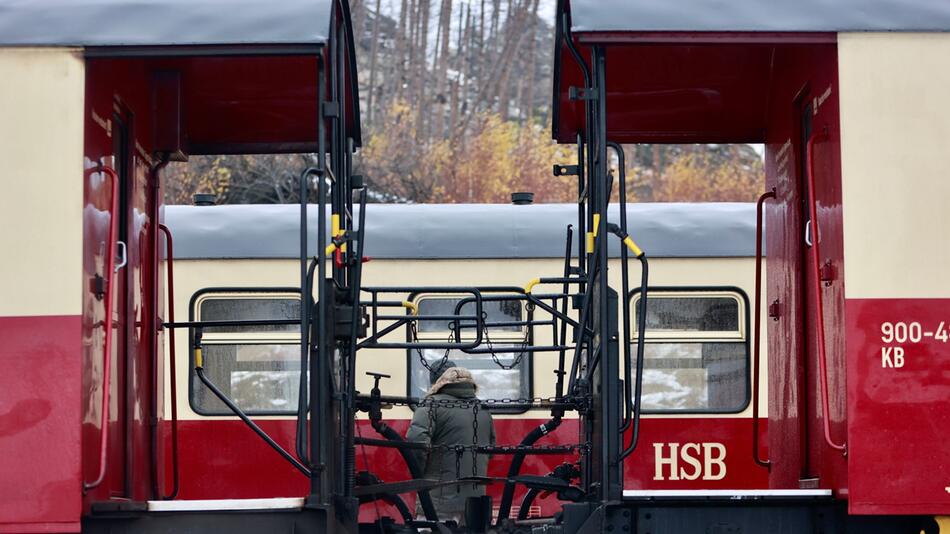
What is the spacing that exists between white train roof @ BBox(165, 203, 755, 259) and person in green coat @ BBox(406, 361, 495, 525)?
3.24 ft

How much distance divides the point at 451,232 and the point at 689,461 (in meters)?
2.20

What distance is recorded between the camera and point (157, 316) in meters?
7.18

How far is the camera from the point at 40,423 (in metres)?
5.24

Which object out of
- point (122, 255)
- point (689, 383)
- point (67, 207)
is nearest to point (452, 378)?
point (689, 383)

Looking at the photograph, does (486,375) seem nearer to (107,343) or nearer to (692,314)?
(692,314)

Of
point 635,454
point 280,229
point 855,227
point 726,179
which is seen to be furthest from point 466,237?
point 726,179

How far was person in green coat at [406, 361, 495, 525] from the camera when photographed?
833 cm

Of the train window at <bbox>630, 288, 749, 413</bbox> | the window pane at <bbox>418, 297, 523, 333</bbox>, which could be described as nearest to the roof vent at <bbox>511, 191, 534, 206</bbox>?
the window pane at <bbox>418, 297, 523, 333</bbox>

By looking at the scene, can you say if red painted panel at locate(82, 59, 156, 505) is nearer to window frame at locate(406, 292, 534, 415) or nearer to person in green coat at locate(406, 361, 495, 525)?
person in green coat at locate(406, 361, 495, 525)

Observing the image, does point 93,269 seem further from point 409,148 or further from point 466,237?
point 409,148

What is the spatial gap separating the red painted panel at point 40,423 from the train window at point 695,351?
4900 mm

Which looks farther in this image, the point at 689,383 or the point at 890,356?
the point at 689,383

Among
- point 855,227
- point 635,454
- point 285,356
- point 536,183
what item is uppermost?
point 536,183

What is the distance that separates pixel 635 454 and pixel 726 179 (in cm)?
2220
